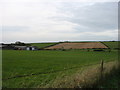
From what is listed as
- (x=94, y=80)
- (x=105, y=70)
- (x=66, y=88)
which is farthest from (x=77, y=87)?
(x=105, y=70)

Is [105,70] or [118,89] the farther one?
[105,70]

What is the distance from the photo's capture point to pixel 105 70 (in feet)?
23.6

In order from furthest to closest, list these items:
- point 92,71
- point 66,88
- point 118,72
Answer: point 118,72 < point 92,71 < point 66,88

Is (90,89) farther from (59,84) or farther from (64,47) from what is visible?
(64,47)

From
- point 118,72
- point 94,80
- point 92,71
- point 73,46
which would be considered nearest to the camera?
point 94,80

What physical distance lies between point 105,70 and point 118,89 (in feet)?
4.20

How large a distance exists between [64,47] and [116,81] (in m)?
47.9

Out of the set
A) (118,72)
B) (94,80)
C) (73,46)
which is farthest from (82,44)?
(94,80)

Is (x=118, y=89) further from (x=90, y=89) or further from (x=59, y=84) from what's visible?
(x=59, y=84)

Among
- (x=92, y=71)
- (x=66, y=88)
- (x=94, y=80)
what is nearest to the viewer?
(x=66, y=88)

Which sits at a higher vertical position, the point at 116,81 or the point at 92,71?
the point at 92,71

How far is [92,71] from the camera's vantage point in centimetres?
623

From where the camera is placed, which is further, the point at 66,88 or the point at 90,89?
the point at 90,89

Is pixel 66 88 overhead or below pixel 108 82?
overhead
